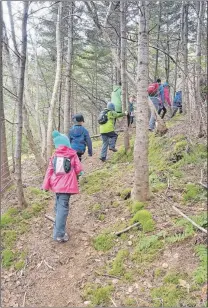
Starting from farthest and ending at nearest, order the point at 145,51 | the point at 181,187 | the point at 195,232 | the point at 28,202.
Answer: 1. the point at 28,202
2. the point at 181,187
3. the point at 145,51
4. the point at 195,232

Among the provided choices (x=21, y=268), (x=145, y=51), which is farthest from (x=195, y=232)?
(x=145, y=51)

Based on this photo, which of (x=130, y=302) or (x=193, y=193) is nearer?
(x=130, y=302)

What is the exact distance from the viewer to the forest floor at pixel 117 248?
171 inches

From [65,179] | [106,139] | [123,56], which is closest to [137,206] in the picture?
[65,179]

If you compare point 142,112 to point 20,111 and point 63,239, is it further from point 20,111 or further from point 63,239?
point 63,239

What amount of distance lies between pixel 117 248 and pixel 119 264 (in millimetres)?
455

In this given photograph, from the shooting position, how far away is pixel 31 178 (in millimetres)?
10789

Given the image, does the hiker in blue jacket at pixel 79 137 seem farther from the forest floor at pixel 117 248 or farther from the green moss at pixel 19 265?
the green moss at pixel 19 265

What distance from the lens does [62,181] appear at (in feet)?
19.4

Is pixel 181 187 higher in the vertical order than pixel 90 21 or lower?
lower

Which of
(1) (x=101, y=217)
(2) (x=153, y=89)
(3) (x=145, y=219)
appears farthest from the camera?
(2) (x=153, y=89)

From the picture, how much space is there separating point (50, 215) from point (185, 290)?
3.90 m

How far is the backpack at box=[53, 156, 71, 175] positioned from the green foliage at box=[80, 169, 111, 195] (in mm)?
1980

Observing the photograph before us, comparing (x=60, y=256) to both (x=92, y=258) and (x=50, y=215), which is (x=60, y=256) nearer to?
(x=92, y=258)
